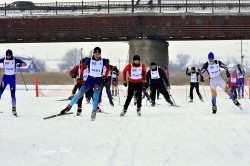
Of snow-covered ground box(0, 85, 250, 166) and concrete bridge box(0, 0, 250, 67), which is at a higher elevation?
concrete bridge box(0, 0, 250, 67)

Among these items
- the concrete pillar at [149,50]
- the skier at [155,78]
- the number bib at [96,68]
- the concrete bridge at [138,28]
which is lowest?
the skier at [155,78]

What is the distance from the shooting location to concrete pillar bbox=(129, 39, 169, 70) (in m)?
34.6

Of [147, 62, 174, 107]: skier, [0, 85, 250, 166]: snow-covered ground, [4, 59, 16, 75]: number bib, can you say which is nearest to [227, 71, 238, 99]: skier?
[147, 62, 174, 107]: skier

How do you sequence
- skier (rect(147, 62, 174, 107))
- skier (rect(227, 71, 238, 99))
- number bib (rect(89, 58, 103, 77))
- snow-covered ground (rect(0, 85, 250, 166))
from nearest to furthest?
snow-covered ground (rect(0, 85, 250, 166)) < number bib (rect(89, 58, 103, 77)) < skier (rect(147, 62, 174, 107)) < skier (rect(227, 71, 238, 99))

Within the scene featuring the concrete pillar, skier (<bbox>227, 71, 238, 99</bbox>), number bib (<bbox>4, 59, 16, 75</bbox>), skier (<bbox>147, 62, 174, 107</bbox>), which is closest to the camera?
number bib (<bbox>4, 59, 16, 75</bbox>)

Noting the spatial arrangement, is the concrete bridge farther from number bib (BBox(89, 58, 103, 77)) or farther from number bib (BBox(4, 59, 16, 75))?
number bib (BBox(89, 58, 103, 77))

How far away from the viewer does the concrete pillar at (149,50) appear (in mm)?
34594

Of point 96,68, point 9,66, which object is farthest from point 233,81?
point 9,66

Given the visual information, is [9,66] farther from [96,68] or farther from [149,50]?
[149,50]

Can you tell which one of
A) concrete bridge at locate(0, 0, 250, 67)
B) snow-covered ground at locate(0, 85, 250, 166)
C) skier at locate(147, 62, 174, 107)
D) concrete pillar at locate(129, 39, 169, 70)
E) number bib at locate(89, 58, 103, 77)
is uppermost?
concrete bridge at locate(0, 0, 250, 67)

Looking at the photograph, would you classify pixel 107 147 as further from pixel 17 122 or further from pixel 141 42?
pixel 141 42

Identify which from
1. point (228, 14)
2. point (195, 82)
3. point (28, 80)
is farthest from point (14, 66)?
point (28, 80)

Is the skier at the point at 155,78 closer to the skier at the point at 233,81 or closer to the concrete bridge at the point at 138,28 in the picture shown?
the skier at the point at 233,81

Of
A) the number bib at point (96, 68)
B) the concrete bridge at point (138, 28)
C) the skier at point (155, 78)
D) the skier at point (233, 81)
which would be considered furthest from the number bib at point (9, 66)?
the concrete bridge at point (138, 28)
